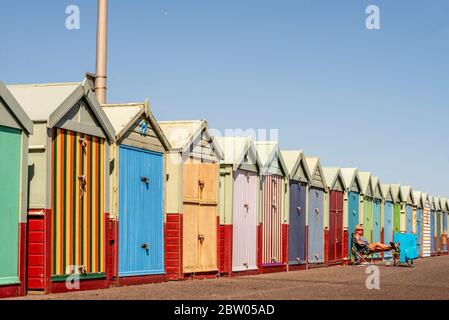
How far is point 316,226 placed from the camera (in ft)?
98.0

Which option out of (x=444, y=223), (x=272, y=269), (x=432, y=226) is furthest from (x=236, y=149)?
(x=444, y=223)

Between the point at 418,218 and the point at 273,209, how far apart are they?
77.3ft

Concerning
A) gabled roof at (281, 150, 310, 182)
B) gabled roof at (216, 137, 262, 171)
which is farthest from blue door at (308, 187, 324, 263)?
gabled roof at (216, 137, 262, 171)

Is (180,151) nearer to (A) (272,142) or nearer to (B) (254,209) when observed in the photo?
(B) (254,209)

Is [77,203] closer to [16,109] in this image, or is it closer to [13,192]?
[13,192]

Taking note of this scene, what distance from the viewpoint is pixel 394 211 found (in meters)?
42.4

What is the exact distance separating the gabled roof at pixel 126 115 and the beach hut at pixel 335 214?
46.2 ft

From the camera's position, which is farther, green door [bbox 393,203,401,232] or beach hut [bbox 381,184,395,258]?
green door [bbox 393,203,401,232]

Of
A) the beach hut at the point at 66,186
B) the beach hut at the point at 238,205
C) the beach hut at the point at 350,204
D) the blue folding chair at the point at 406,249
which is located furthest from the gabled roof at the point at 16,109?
the beach hut at the point at 350,204

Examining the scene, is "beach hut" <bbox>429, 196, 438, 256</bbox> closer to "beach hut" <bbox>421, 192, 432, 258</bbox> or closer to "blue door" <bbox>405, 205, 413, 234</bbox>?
"beach hut" <bbox>421, 192, 432, 258</bbox>

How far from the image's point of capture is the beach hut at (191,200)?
1917cm

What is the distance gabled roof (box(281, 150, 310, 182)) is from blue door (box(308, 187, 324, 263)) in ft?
4.50

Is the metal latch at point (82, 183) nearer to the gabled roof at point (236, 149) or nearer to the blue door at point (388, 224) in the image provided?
the gabled roof at point (236, 149)

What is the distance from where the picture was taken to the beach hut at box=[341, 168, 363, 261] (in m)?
33.5
